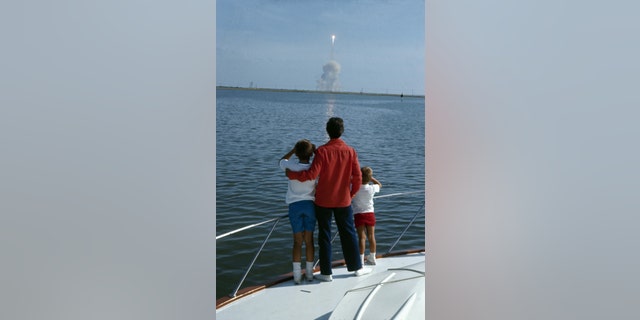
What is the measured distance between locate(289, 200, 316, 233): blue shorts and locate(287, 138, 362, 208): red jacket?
54 millimetres

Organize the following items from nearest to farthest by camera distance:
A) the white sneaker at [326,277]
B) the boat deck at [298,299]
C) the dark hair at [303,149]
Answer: the boat deck at [298,299]
the dark hair at [303,149]
the white sneaker at [326,277]

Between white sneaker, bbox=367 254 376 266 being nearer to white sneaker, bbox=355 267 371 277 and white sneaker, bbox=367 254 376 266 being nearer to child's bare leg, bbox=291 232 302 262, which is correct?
white sneaker, bbox=355 267 371 277

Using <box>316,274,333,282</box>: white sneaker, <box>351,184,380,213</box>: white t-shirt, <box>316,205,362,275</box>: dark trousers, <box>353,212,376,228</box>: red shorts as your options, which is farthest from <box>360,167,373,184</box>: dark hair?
<box>316,274,333,282</box>: white sneaker

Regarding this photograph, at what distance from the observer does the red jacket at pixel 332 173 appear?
283cm

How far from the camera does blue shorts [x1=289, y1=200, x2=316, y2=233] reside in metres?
2.95

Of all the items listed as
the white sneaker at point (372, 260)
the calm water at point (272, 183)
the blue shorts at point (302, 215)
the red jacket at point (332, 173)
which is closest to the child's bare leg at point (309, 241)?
the blue shorts at point (302, 215)

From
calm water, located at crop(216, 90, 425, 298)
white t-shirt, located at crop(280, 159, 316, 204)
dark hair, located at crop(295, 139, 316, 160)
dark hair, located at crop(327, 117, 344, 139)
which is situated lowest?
calm water, located at crop(216, 90, 425, 298)

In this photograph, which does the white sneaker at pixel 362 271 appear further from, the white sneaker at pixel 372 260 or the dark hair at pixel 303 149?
the dark hair at pixel 303 149

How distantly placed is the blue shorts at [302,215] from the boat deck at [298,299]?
13.4 inches
